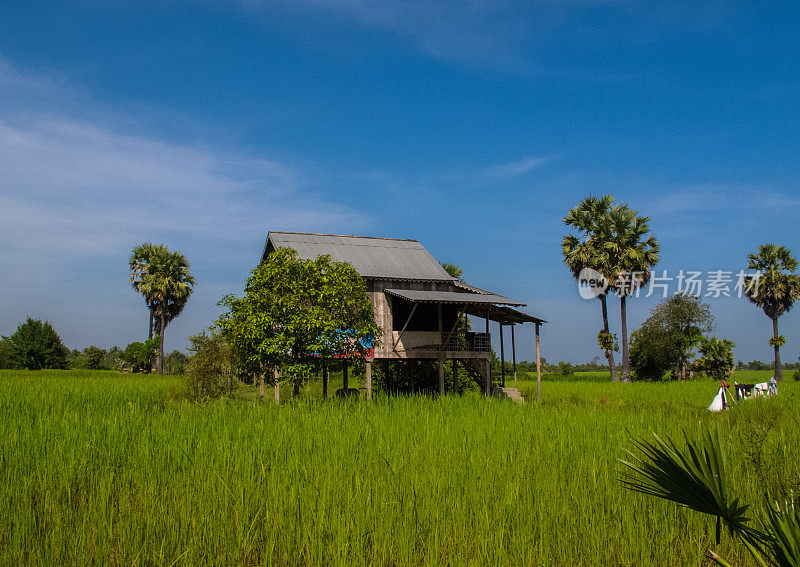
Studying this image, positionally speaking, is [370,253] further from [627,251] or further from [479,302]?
[627,251]

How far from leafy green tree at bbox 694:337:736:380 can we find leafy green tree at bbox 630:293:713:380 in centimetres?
85

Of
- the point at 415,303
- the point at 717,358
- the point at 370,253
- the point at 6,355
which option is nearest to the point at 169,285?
the point at 6,355

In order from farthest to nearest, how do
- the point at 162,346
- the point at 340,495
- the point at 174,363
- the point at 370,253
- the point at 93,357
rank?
the point at 174,363 < the point at 93,357 < the point at 162,346 < the point at 370,253 < the point at 340,495

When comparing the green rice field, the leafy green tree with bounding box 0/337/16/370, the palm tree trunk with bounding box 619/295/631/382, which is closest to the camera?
the green rice field

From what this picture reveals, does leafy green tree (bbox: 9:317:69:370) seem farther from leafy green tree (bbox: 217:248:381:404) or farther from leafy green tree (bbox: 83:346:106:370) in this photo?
leafy green tree (bbox: 217:248:381:404)

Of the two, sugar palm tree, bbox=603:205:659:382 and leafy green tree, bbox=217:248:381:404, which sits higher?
sugar palm tree, bbox=603:205:659:382

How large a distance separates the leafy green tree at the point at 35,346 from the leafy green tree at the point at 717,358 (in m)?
50.8

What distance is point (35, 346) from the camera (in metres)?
47.1

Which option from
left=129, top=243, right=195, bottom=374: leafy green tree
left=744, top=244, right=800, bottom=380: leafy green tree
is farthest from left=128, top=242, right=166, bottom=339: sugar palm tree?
left=744, top=244, right=800, bottom=380: leafy green tree

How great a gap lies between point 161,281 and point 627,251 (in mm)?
37746

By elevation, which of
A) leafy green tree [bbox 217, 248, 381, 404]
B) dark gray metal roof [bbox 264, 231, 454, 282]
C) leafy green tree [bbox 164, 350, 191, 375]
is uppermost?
dark gray metal roof [bbox 264, 231, 454, 282]

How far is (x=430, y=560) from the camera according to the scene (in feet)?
13.1

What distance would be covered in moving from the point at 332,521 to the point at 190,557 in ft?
3.64

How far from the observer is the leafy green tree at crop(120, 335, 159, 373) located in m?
48.8
